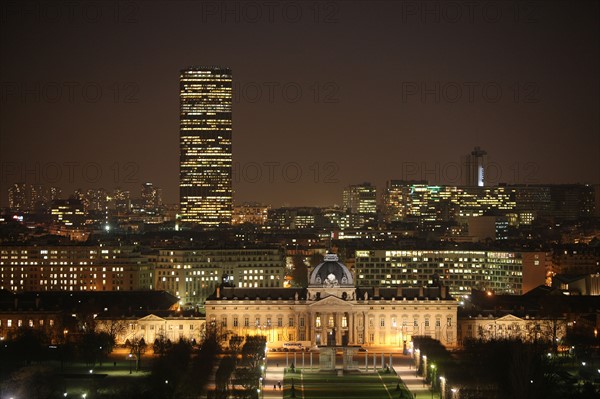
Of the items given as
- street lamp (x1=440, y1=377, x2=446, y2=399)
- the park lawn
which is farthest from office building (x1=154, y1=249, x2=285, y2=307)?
street lamp (x1=440, y1=377, x2=446, y2=399)

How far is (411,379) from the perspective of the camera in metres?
86.4

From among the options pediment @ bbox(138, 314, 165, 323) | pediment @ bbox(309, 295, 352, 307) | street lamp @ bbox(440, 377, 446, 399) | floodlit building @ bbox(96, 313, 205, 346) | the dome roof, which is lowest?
street lamp @ bbox(440, 377, 446, 399)

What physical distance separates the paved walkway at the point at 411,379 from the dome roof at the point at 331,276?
12200mm

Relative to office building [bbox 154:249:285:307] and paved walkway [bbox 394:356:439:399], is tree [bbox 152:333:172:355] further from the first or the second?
office building [bbox 154:249:285:307]

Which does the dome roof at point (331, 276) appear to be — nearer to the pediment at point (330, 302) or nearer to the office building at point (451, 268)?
the pediment at point (330, 302)

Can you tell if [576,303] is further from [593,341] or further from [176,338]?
[176,338]

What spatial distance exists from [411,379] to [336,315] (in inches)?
921

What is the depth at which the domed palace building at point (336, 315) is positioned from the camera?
109m

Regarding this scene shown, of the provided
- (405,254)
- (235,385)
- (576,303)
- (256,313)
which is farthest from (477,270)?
(235,385)

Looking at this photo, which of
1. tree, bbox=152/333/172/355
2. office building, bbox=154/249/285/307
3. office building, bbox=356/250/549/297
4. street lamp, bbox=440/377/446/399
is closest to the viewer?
street lamp, bbox=440/377/446/399

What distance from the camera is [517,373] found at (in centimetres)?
7362

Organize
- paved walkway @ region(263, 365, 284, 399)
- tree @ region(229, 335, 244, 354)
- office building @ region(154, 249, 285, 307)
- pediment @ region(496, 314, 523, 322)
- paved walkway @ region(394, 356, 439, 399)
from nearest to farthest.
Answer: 1. paved walkway @ region(263, 365, 284, 399)
2. paved walkway @ region(394, 356, 439, 399)
3. tree @ region(229, 335, 244, 354)
4. pediment @ region(496, 314, 523, 322)
5. office building @ region(154, 249, 285, 307)

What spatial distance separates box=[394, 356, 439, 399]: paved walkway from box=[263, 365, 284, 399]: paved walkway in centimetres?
725

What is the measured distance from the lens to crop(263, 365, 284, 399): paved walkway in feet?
258
